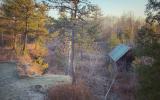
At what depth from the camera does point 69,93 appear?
1496cm

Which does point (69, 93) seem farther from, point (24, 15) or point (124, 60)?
point (24, 15)

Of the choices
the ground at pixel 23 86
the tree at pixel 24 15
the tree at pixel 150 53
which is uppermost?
the tree at pixel 24 15

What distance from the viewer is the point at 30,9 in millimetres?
30391

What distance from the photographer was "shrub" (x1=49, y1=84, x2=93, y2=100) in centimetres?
1473

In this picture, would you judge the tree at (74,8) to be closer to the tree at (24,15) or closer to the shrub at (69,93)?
the shrub at (69,93)

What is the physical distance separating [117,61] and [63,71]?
29.8 feet

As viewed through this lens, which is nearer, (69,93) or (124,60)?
(69,93)

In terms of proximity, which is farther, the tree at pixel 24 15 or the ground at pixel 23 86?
the tree at pixel 24 15

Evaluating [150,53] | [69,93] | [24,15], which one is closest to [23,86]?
[69,93]

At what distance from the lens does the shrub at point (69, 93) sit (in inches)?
580

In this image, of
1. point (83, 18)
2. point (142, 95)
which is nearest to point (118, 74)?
point (83, 18)

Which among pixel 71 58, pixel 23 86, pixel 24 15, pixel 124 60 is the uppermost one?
A: pixel 24 15

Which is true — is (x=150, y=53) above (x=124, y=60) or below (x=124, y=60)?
above

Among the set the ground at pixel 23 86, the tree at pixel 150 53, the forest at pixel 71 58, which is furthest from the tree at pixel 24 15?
the tree at pixel 150 53
